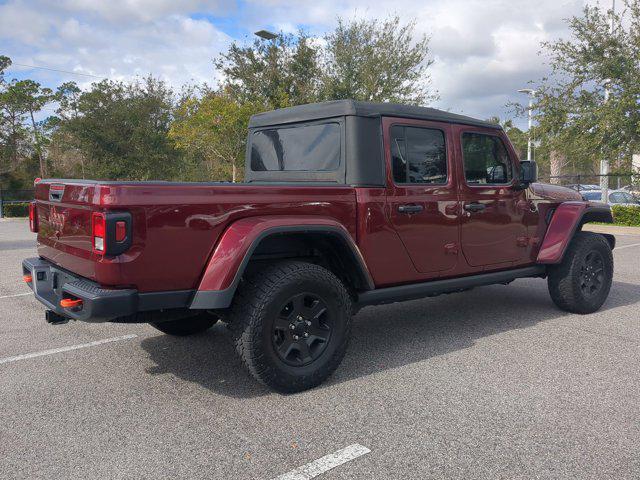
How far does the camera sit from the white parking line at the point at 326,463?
8.07 ft

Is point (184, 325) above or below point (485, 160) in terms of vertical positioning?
below

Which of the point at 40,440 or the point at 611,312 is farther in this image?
the point at 611,312

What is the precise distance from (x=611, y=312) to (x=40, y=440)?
533cm

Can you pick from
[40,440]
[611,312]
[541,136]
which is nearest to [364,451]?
[40,440]

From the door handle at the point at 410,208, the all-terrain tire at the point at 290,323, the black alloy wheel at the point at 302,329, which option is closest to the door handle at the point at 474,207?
the door handle at the point at 410,208

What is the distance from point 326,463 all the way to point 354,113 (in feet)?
7.78

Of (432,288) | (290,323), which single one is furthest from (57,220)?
(432,288)

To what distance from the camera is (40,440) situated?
2797 millimetres

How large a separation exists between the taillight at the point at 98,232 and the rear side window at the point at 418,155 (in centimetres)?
209

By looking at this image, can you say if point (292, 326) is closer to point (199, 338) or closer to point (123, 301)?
point (123, 301)

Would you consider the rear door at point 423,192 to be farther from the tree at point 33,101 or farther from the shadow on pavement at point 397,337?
the tree at point 33,101

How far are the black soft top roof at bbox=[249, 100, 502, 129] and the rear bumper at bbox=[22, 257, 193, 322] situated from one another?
5.77 ft

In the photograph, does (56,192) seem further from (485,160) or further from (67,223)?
(485,160)

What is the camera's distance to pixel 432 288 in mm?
4188
